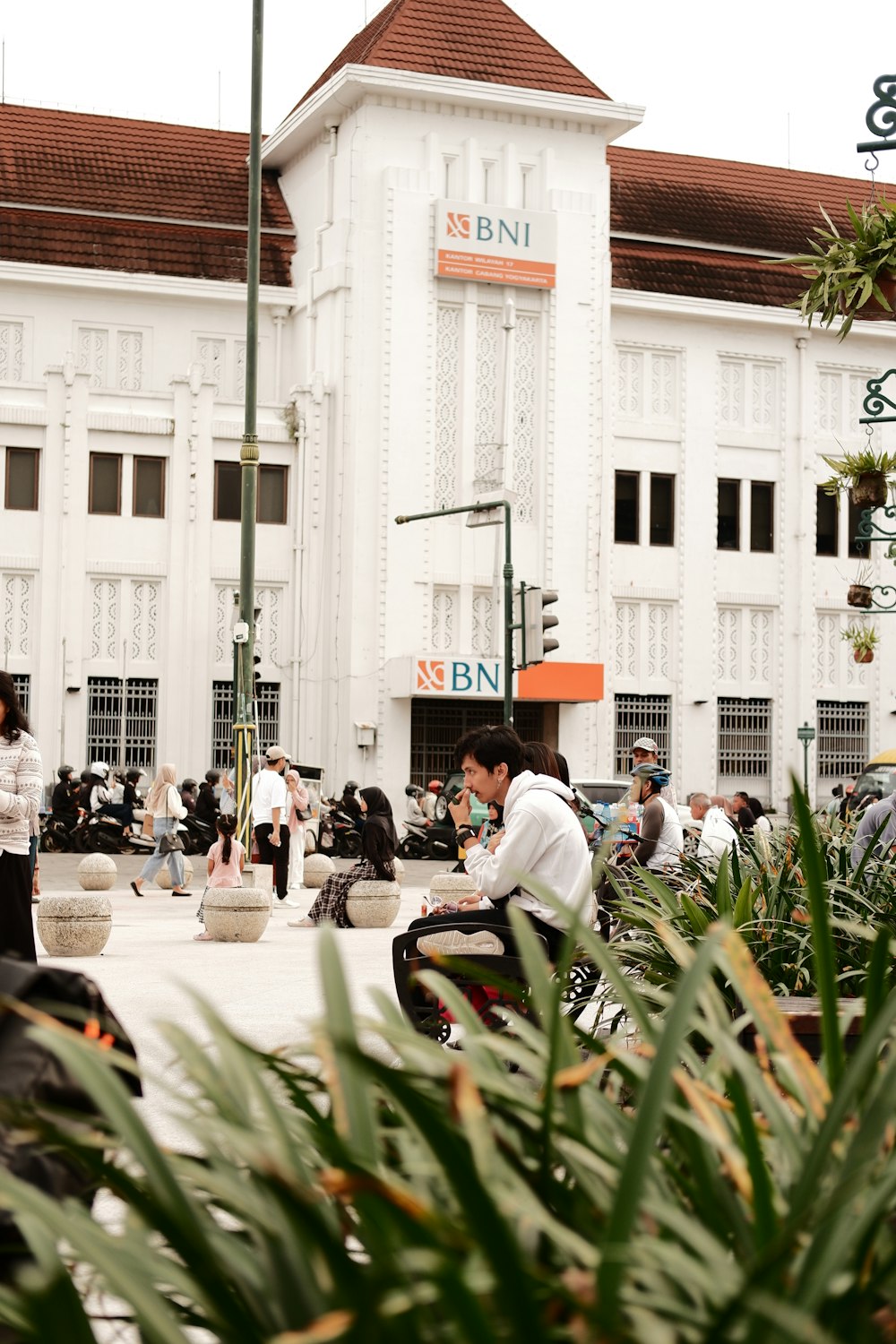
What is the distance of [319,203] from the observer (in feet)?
131

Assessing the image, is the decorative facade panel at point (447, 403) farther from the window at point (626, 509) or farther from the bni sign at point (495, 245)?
the window at point (626, 509)

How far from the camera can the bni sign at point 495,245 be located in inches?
1517

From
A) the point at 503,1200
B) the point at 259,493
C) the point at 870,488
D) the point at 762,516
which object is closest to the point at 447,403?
the point at 259,493

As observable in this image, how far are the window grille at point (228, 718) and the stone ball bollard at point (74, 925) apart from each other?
24.0 m

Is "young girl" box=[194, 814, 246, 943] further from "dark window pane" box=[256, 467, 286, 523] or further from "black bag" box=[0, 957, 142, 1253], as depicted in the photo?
"dark window pane" box=[256, 467, 286, 523]

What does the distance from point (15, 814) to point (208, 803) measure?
21.2 meters

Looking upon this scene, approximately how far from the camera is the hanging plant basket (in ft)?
34.5

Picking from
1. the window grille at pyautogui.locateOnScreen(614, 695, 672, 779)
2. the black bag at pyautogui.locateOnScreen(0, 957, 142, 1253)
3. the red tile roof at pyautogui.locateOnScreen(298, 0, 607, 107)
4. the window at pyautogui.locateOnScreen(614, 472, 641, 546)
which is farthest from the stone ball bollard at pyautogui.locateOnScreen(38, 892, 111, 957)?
the window at pyautogui.locateOnScreen(614, 472, 641, 546)

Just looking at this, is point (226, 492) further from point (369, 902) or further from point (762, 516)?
point (369, 902)

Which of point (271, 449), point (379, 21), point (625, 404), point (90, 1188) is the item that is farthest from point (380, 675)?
point (90, 1188)

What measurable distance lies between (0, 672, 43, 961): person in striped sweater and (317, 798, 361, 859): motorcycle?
74.3ft

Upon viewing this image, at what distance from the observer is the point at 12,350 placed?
129ft

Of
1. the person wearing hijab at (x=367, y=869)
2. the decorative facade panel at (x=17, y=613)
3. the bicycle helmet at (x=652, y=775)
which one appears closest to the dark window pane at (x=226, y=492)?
the decorative facade panel at (x=17, y=613)

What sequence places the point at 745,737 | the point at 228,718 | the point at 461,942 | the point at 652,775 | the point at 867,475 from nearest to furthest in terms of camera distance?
the point at 461,942
the point at 867,475
the point at 652,775
the point at 228,718
the point at 745,737
